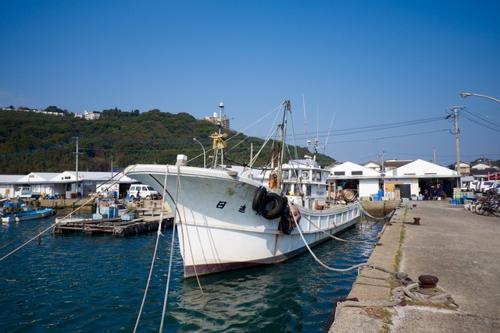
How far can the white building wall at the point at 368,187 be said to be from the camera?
1607 inches

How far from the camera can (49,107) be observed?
499 feet

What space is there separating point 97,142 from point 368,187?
70.5m

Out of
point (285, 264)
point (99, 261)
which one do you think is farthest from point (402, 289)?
point (99, 261)

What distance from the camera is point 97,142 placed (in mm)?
85125

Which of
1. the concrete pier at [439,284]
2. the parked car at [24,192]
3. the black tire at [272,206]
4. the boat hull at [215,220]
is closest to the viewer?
the concrete pier at [439,284]

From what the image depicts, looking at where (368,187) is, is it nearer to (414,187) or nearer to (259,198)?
(414,187)

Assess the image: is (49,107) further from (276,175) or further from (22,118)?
(276,175)

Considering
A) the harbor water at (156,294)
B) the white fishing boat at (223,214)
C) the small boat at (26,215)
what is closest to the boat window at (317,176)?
the harbor water at (156,294)

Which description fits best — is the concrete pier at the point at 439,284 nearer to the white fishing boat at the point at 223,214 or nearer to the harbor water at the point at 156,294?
the harbor water at the point at 156,294

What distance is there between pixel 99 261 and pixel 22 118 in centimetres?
10126

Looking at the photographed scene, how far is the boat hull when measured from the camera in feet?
31.7

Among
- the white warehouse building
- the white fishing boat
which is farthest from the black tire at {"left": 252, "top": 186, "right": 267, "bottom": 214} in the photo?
the white warehouse building

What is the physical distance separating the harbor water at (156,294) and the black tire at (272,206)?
206 centimetres

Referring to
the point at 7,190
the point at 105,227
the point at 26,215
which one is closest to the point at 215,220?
the point at 105,227
